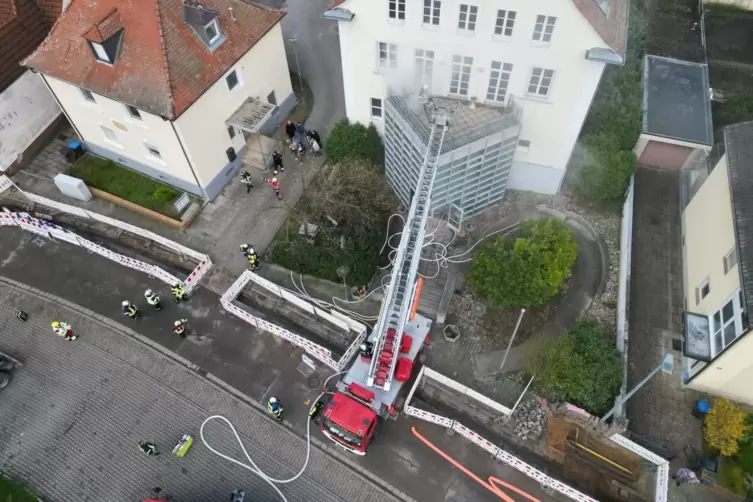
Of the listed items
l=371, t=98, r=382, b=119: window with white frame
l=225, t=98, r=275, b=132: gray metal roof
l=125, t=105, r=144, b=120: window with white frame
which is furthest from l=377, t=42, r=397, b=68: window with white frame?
l=125, t=105, r=144, b=120: window with white frame

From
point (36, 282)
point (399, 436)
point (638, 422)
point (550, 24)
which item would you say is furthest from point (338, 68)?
point (638, 422)

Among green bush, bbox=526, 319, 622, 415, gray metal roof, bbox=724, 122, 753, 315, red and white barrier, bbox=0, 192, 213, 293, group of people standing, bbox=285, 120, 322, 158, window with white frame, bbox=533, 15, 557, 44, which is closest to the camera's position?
gray metal roof, bbox=724, 122, 753, 315

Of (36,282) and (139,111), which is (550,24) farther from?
(36,282)

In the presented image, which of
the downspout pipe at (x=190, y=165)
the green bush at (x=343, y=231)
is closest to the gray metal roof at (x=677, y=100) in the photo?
the green bush at (x=343, y=231)

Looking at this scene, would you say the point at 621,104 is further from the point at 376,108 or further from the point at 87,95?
the point at 87,95

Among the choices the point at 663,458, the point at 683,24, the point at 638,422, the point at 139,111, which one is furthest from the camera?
the point at 683,24

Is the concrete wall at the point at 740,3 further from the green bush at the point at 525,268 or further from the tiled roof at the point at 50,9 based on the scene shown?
the tiled roof at the point at 50,9

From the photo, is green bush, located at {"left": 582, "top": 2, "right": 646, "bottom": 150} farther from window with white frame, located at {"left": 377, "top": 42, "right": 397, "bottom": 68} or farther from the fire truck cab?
the fire truck cab
